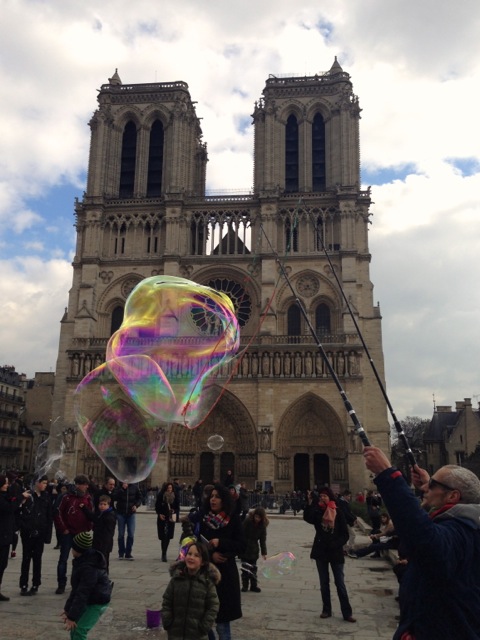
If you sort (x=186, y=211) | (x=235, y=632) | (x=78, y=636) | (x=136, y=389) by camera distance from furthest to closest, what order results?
(x=186, y=211), (x=136, y=389), (x=235, y=632), (x=78, y=636)

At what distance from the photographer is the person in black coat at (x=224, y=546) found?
5.18m

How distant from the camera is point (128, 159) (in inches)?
1655

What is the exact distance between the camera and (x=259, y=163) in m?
40.1

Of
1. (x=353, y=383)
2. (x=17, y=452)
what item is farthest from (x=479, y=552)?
(x=17, y=452)

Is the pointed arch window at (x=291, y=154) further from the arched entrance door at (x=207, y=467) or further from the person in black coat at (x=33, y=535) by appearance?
the person in black coat at (x=33, y=535)

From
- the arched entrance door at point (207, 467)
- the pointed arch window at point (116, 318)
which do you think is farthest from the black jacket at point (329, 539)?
the pointed arch window at point (116, 318)

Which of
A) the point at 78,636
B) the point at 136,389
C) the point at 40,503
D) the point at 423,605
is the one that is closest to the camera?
the point at 423,605

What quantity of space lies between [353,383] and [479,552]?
31488mm

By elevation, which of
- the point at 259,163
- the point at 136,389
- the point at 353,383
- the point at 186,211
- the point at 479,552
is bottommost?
the point at 479,552

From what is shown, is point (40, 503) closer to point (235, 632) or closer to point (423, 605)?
point (235, 632)

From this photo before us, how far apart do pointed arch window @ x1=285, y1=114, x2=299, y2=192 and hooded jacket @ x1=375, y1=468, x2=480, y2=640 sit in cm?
3823

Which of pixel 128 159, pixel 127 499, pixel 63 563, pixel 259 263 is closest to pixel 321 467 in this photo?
pixel 259 263

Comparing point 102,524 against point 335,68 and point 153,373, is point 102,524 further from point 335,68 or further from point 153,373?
point 335,68

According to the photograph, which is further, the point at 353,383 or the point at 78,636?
the point at 353,383
